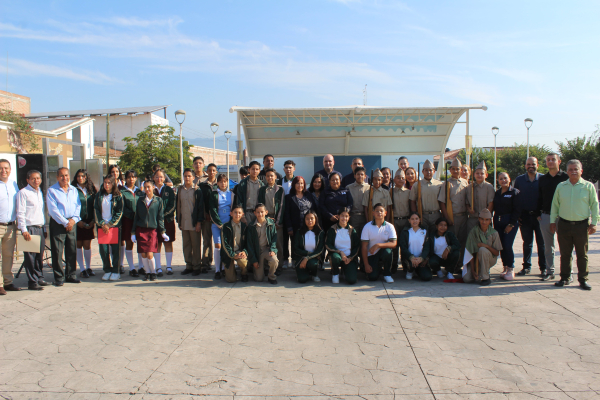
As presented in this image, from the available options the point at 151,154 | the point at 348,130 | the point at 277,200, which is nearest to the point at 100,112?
the point at 151,154

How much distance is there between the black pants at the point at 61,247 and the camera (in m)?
6.33

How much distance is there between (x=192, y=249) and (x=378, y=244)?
3.22 m

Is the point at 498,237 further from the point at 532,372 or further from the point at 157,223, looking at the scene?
the point at 157,223

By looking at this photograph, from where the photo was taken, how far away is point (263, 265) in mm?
6637

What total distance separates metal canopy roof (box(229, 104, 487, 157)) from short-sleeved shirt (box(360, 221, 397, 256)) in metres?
4.71

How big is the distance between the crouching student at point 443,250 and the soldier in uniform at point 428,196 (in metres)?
0.18

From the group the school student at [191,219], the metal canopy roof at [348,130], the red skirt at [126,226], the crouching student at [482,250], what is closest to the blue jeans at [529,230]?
the crouching student at [482,250]

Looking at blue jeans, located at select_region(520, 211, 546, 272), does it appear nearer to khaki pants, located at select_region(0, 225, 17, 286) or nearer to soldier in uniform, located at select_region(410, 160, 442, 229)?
soldier in uniform, located at select_region(410, 160, 442, 229)

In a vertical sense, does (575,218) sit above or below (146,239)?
above

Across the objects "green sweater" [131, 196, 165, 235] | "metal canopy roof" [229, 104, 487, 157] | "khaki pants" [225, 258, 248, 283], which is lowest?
"khaki pants" [225, 258, 248, 283]

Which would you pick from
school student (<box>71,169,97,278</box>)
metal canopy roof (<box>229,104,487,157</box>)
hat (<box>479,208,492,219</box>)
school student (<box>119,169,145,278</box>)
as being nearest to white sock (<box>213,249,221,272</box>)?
school student (<box>119,169,145,278</box>)

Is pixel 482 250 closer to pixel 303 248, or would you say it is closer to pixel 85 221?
pixel 303 248

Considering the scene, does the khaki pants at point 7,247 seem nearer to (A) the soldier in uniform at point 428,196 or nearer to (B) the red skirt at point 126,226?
(B) the red skirt at point 126,226

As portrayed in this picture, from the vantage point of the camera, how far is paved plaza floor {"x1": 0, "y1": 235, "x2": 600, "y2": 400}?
319cm
